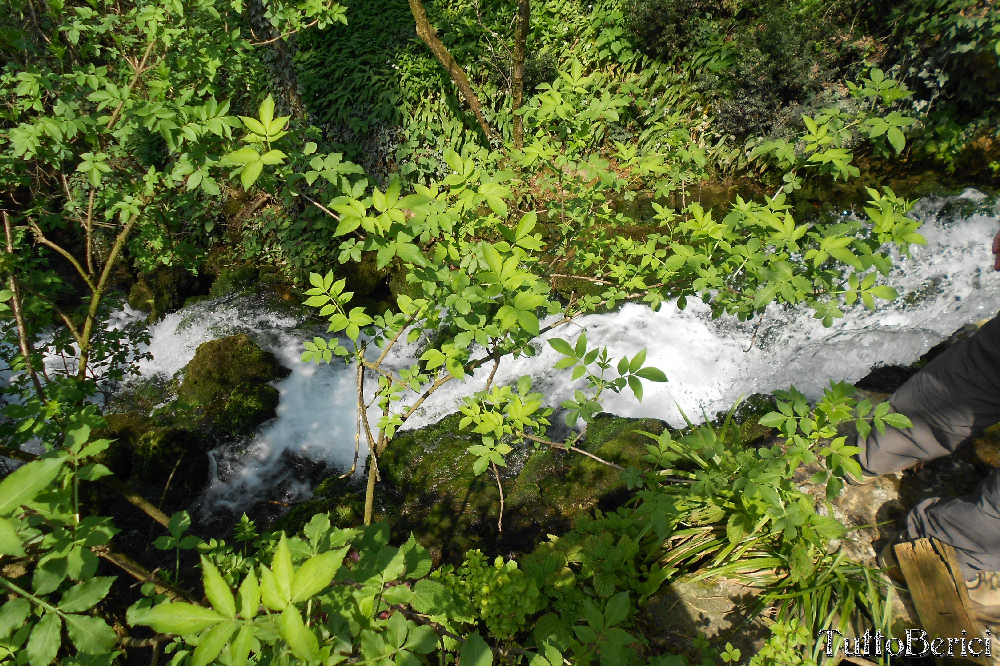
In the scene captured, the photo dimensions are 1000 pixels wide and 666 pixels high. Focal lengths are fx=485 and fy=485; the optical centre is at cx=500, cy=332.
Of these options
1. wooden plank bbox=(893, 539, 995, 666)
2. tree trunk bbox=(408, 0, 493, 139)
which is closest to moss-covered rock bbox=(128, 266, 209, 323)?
tree trunk bbox=(408, 0, 493, 139)

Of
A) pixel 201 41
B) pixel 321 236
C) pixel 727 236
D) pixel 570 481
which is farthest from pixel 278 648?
pixel 321 236

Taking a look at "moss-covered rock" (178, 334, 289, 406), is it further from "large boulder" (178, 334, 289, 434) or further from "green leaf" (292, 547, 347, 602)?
"green leaf" (292, 547, 347, 602)

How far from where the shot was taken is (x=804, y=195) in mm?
5238

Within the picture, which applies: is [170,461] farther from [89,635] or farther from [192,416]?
[89,635]

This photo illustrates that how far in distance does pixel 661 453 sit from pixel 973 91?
18.7 feet

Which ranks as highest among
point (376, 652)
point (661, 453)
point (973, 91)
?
point (973, 91)

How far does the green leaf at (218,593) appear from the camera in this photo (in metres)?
0.88

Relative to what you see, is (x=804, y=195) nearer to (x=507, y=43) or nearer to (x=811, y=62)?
(x=811, y=62)

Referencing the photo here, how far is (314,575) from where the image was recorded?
35.1 inches

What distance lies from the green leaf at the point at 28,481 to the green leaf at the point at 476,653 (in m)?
0.86

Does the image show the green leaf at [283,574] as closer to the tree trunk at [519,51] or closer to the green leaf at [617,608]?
the green leaf at [617,608]

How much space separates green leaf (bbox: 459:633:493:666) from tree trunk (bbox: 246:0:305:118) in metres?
5.77

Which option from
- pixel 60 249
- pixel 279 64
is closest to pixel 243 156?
pixel 60 249

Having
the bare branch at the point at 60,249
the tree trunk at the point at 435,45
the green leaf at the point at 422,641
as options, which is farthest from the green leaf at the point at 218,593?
the tree trunk at the point at 435,45
